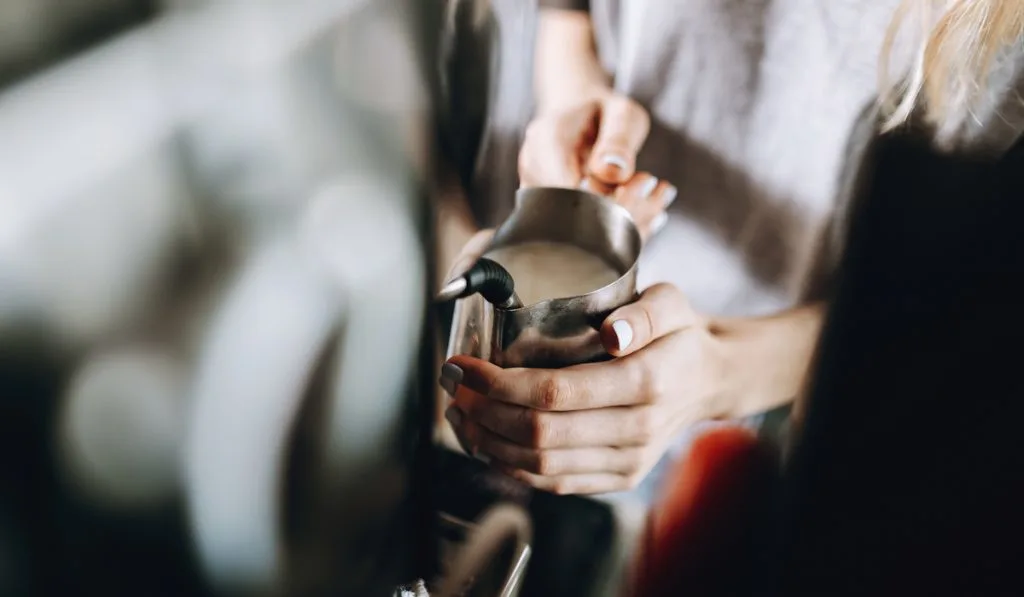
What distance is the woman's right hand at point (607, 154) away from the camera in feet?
2.13

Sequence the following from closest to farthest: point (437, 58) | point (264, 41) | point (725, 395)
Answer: point (264, 41) < point (437, 58) < point (725, 395)

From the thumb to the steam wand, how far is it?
145 millimetres

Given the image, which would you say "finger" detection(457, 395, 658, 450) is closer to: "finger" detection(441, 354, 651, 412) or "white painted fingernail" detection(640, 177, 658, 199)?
"finger" detection(441, 354, 651, 412)

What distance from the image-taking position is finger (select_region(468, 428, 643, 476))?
0.65 metres

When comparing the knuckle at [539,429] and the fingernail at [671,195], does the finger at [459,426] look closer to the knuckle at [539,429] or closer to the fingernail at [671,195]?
the knuckle at [539,429]

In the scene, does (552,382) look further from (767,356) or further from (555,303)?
(767,356)

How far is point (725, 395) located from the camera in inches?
26.7

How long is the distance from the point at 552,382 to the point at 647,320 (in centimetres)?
9

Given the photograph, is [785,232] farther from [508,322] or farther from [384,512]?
[384,512]

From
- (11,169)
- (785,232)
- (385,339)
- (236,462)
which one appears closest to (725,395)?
(785,232)

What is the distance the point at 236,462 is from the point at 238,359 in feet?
0.22

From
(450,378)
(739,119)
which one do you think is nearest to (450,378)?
(450,378)

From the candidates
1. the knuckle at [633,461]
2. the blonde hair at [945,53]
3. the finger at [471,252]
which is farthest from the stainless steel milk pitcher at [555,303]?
the blonde hair at [945,53]

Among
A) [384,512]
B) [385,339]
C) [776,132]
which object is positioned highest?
[776,132]
